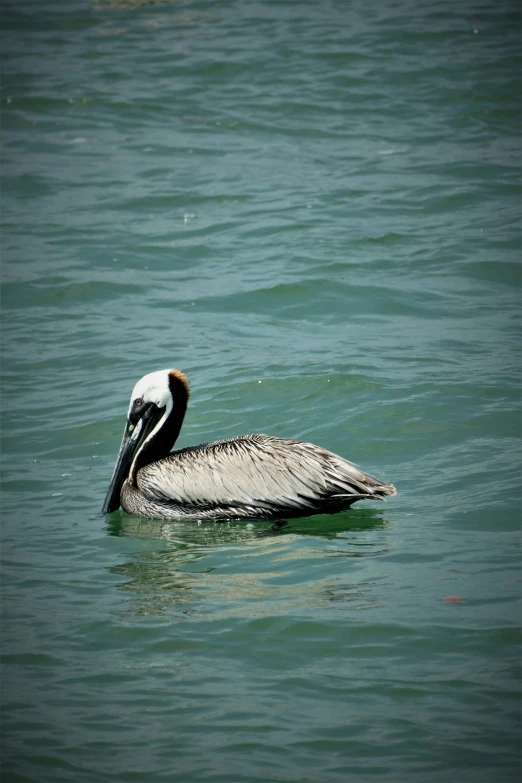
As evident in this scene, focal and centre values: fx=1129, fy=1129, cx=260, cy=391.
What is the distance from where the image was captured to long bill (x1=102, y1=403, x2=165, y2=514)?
6129 millimetres

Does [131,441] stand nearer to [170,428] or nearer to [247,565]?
[170,428]

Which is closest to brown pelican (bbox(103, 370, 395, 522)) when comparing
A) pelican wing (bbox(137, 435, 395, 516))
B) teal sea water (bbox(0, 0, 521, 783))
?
pelican wing (bbox(137, 435, 395, 516))

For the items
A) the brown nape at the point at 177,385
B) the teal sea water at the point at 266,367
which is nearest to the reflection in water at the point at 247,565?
the teal sea water at the point at 266,367

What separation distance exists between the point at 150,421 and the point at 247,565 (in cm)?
141

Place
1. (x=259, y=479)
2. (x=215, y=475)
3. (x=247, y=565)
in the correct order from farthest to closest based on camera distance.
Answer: (x=215, y=475) → (x=259, y=479) → (x=247, y=565)

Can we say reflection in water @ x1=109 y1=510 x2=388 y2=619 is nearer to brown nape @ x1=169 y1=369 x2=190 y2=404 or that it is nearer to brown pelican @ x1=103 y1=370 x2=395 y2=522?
brown pelican @ x1=103 y1=370 x2=395 y2=522

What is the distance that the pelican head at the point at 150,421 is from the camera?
243 inches

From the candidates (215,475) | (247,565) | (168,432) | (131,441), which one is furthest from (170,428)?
(247,565)

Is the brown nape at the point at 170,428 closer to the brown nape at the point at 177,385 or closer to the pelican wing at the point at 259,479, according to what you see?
the brown nape at the point at 177,385

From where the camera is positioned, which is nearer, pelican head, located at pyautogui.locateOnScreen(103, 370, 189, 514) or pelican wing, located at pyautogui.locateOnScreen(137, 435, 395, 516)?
pelican wing, located at pyautogui.locateOnScreen(137, 435, 395, 516)

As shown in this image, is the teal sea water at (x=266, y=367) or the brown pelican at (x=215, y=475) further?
the brown pelican at (x=215, y=475)

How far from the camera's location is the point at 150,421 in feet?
20.6

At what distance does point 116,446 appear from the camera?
7035 mm

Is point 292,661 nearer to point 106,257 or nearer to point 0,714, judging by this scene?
point 0,714
